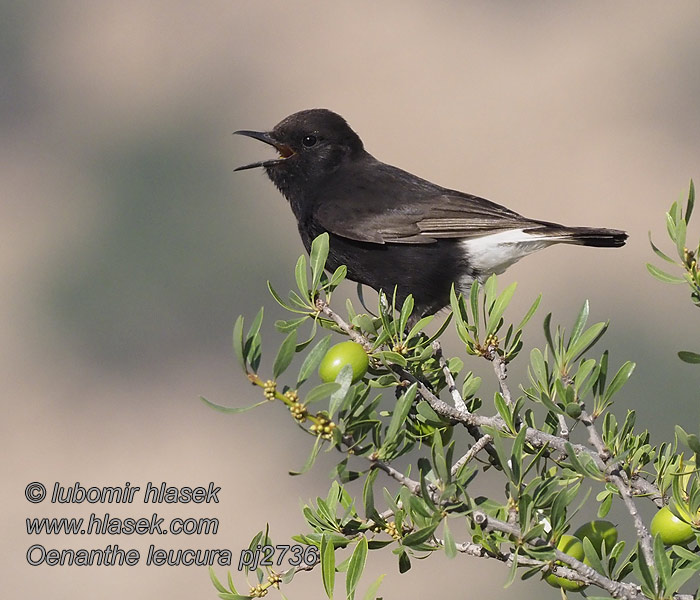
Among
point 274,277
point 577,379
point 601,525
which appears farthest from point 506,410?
point 274,277

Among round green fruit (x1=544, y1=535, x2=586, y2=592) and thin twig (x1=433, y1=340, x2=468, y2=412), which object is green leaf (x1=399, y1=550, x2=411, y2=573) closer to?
round green fruit (x1=544, y1=535, x2=586, y2=592)

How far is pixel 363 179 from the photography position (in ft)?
17.1

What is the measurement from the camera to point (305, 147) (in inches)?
209

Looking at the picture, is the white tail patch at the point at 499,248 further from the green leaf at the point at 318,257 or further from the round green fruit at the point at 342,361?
the round green fruit at the point at 342,361

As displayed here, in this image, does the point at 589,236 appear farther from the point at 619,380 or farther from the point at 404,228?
the point at 619,380

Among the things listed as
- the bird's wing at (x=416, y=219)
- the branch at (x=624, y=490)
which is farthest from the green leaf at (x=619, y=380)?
the bird's wing at (x=416, y=219)

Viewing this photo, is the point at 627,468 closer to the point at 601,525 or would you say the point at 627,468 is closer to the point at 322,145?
the point at 601,525

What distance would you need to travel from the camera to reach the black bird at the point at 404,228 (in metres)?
4.57

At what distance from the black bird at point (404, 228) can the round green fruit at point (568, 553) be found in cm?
234

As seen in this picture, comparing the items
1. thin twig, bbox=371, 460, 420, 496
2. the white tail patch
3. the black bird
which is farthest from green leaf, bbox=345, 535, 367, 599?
the white tail patch

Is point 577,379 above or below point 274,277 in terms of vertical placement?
above

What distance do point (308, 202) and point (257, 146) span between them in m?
12.4

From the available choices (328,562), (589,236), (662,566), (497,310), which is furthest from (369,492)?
(589,236)

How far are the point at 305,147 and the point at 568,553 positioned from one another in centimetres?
370
